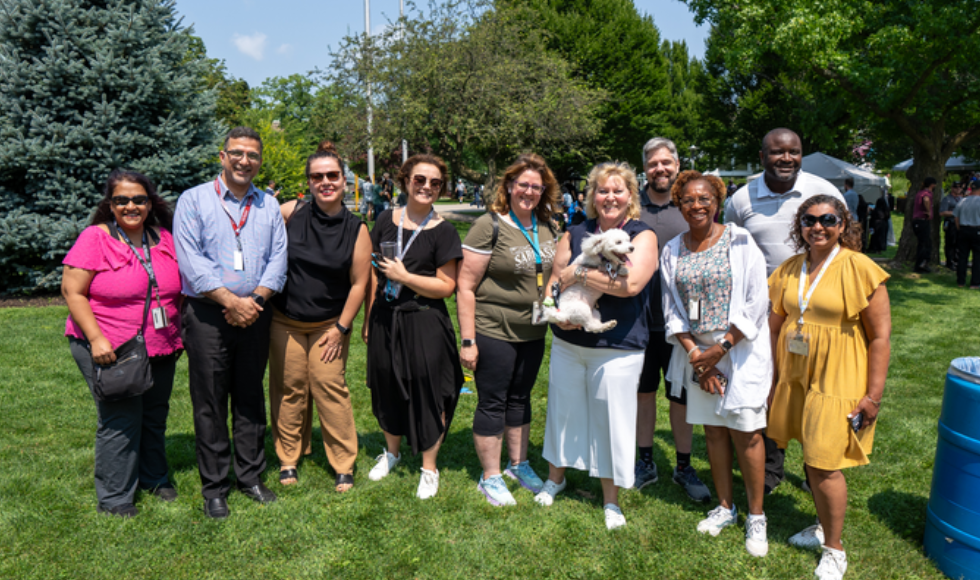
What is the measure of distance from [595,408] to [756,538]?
44.2 inches

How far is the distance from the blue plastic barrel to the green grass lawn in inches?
6.4

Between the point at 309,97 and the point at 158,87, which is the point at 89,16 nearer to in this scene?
the point at 158,87

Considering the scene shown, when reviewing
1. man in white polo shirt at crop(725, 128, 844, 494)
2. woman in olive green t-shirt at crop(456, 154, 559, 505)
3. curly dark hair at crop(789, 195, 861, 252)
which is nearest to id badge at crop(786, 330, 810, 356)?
curly dark hair at crop(789, 195, 861, 252)

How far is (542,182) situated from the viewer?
3.88 metres

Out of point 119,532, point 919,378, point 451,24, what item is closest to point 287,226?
point 119,532

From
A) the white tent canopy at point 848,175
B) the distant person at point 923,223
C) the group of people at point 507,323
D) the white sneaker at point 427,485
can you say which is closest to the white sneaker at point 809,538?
the group of people at point 507,323

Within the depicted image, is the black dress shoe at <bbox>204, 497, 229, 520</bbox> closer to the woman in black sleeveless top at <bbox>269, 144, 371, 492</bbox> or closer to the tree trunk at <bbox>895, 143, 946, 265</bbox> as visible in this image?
the woman in black sleeveless top at <bbox>269, 144, 371, 492</bbox>

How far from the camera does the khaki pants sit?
13.2 feet

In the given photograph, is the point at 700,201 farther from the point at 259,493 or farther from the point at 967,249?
the point at 967,249

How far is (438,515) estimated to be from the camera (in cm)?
382

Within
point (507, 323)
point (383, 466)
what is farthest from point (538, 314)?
point (383, 466)

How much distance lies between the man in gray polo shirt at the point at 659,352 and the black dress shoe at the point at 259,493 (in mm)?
2378

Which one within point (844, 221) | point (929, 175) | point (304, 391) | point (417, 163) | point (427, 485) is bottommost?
point (427, 485)

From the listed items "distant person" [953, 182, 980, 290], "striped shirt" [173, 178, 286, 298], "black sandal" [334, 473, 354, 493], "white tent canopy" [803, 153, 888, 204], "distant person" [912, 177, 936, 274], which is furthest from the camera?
"white tent canopy" [803, 153, 888, 204]
